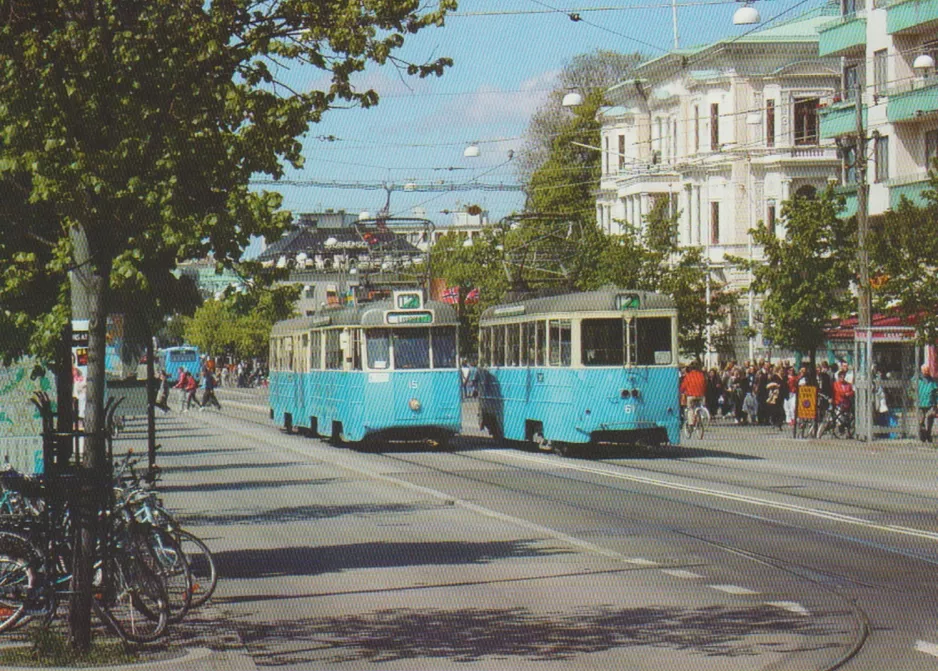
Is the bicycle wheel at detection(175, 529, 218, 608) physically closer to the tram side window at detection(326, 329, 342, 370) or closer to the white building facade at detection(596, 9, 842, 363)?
the tram side window at detection(326, 329, 342, 370)

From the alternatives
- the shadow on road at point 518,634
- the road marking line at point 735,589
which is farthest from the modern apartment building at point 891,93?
the shadow on road at point 518,634

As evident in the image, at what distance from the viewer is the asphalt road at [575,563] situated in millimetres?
11039

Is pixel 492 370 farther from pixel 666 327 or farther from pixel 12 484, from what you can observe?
pixel 12 484

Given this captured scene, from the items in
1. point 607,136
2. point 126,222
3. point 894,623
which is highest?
point 607,136

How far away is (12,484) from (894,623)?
18.0 ft

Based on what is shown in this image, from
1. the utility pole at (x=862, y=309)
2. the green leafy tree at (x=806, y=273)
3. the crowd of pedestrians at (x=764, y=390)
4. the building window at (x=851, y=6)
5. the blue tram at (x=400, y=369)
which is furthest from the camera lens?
the building window at (x=851, y=6)

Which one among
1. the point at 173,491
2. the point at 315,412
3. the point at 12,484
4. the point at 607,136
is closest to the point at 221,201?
the point at 12,484

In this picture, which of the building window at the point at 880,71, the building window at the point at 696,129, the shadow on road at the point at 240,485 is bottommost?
the shadow on road at the point at 240,485

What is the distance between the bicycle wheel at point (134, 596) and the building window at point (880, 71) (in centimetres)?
4556

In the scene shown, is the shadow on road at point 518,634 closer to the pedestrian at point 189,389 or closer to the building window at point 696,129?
the pedestrian at point 189,389

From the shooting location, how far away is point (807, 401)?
40.5 m

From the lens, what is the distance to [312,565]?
15758mm

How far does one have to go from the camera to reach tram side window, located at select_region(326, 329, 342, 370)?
37.3m

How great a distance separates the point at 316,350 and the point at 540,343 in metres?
8.19
